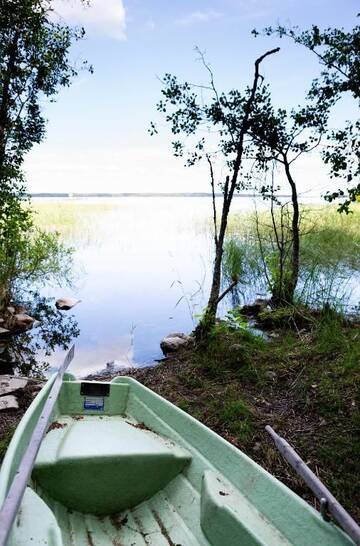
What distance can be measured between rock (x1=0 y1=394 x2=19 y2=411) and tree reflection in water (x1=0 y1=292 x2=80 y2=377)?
61.7 inches

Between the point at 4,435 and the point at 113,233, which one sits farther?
the point at 113,233

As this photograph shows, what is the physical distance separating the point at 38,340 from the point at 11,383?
259 cm

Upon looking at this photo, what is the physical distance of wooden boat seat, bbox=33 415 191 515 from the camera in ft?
8.01

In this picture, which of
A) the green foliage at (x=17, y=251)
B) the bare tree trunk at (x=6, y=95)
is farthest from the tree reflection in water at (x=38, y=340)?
the bare tree trunk at (x=6, y=95)

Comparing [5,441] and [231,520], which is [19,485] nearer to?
[231,520]

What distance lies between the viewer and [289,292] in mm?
7422

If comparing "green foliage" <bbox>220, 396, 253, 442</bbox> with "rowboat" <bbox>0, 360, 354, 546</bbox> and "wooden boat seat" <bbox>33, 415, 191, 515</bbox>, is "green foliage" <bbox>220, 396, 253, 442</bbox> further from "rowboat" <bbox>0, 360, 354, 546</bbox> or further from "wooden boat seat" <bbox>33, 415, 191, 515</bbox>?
"wooden boat seat" <bbox>33, 415, 191, 515</bbox>

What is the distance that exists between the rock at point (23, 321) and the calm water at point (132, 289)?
3.10ft

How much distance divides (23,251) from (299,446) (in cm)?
651

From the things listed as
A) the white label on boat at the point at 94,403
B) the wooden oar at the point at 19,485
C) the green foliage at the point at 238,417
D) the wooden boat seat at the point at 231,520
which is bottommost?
the green foliage at the point at 238,417

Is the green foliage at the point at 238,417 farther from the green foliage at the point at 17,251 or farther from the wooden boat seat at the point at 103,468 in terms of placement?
the green foliage at the point at 17,251

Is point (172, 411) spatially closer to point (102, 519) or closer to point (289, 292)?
point (102, 519)

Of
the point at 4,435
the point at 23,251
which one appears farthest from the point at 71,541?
the point at 23,251

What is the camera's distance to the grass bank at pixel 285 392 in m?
3.25
